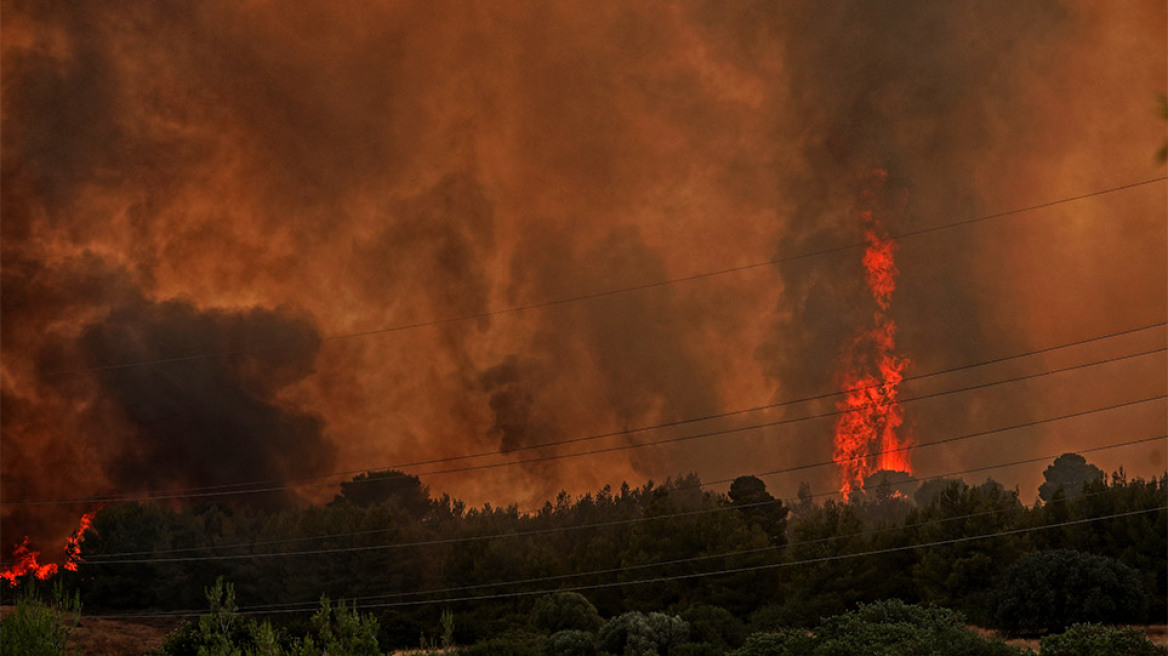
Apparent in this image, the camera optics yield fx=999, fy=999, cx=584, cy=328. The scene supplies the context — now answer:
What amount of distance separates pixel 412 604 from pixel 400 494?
1516 inches

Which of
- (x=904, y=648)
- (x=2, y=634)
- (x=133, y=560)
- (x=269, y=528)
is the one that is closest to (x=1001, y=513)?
(x=904, y=648)

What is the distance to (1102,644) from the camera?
33469 mm

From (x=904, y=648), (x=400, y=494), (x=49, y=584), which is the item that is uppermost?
(x=400, y=494)

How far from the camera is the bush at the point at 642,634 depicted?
45094 millimetres

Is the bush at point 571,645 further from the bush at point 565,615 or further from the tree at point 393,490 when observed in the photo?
the tree at point 393,490

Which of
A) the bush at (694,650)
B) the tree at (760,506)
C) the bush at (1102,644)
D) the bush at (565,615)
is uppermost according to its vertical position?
the tree at (760,506)

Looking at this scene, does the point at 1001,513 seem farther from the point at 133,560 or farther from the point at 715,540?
the point at 133,560

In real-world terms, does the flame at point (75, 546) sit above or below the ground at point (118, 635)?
above

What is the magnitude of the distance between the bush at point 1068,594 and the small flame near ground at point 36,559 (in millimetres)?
66928

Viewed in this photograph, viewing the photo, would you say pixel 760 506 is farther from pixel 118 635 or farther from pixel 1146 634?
pixel 118 635

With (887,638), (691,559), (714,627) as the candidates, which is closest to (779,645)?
(887,638)

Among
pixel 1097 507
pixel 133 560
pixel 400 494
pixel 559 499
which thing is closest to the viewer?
pixel 1097 507

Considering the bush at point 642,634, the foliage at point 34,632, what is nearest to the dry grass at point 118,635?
the bush at point 642,634

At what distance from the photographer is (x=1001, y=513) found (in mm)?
54844
